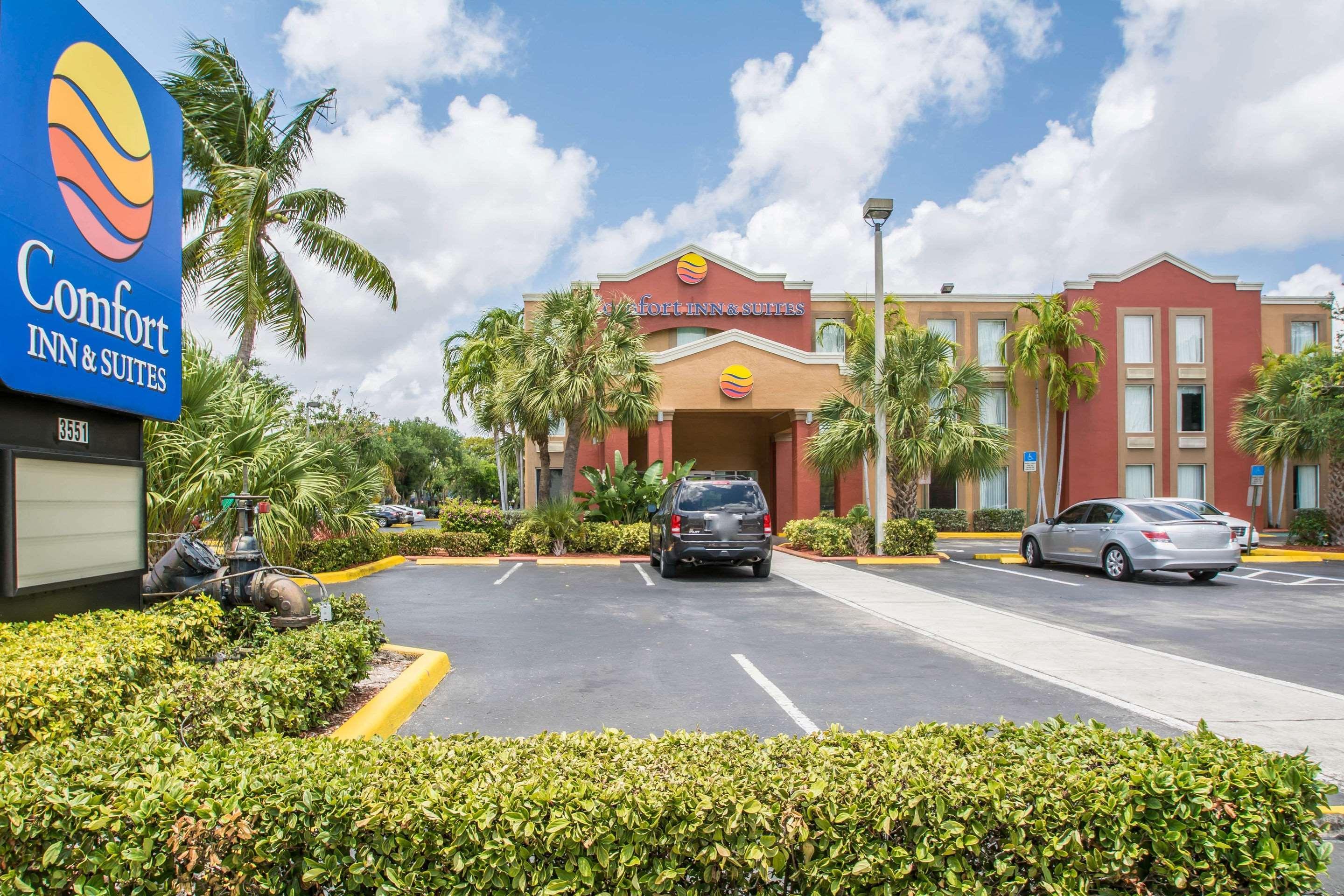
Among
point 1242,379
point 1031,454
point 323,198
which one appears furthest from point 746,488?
point 1242,379

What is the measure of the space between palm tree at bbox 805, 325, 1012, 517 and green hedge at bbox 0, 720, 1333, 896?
1591 cm

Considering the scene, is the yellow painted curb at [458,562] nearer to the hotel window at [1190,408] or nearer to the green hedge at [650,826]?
the green hedge at [650,826]

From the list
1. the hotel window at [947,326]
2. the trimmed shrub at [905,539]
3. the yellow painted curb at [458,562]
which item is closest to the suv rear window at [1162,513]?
the trimmed shrub at [905,539]

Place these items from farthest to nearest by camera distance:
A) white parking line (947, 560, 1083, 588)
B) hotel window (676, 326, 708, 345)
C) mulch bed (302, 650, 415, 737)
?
1. hotel window (676, 326, 708, 345)
2. white parking line (947, 560, 1083, 588)
3. mulch bed (302, 650, 415, 737)

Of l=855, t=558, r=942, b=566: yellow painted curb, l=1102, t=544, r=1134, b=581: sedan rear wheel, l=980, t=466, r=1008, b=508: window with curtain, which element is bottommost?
l=855, t=558, r=942, b=566: yellow painted curb

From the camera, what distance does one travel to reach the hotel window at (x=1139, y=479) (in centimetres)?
3120

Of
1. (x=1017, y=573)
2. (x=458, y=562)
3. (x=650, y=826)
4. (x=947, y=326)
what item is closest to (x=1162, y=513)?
(x=1017, y=573)

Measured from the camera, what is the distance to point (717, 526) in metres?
14.5

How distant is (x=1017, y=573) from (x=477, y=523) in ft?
41.3

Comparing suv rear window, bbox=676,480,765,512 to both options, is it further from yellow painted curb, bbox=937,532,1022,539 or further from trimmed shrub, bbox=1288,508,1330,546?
trimmed shrub, bbox=1288,508,1330,546

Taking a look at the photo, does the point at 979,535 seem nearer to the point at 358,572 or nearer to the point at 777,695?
the point at 358,572

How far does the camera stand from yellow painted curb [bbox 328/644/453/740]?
4988mm

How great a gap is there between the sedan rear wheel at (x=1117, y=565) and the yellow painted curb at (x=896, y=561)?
3.58 metres

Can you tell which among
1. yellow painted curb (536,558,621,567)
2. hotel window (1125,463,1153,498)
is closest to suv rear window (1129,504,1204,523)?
yellow painted curb (536,558,621,567)
